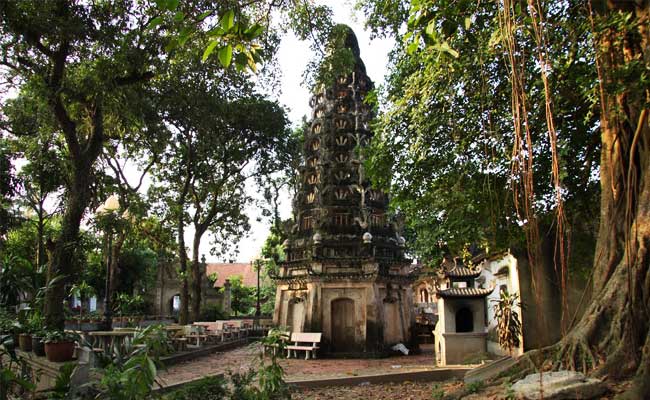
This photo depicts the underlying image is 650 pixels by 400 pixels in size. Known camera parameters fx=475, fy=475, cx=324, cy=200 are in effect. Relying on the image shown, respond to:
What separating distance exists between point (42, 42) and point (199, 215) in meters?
14.2

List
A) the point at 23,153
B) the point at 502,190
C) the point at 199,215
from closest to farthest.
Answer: the point at 502,190
the point at 23,153
the point at 199,215

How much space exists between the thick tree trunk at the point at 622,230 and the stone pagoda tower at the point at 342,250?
48.3 feet

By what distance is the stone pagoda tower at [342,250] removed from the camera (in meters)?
21.5

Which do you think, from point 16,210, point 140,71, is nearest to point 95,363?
point 140,71

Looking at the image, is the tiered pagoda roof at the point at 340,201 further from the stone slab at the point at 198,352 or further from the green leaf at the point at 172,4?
the green leaf at the point at 172,4

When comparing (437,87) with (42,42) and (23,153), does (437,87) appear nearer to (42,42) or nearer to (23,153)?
(42,42)

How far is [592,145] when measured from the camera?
8.45 meters

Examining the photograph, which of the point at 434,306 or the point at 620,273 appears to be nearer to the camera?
the point at 620,273

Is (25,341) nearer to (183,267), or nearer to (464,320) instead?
(464,320)

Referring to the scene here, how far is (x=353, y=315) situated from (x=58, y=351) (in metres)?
15.1

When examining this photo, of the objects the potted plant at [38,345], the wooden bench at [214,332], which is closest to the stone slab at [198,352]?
the wooden bench at [214,332]

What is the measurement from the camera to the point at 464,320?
1545 centimetres

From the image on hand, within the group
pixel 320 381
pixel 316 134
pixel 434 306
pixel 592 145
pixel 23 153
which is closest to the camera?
pixel 592 145

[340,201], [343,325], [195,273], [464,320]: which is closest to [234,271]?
[195,273]
